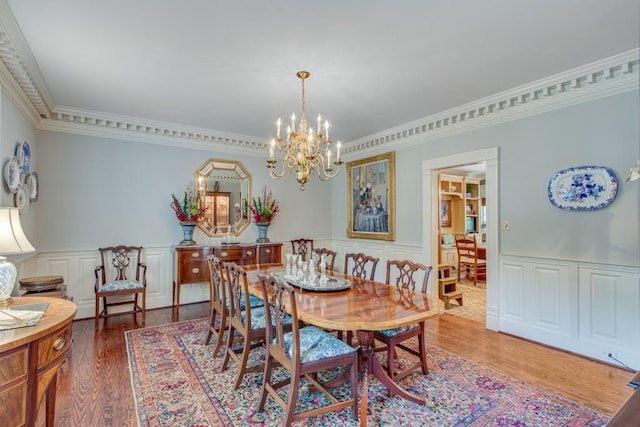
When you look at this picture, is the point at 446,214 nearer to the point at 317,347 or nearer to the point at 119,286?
the point at 317,347

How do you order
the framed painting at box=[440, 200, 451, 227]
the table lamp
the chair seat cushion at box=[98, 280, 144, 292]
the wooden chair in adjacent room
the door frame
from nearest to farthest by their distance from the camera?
the table lamp → the door frame → the chair seat cushion at box=[98, 280, 144, 292] → the wooden chair in adjacent room → the framed painting at box=[440, 200, 451, 227]

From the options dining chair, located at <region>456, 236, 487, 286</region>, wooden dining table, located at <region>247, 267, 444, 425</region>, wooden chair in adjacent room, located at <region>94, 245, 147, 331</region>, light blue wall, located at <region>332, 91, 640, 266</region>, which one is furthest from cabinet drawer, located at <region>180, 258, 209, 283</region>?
dining chair, located at <region>456, 236, 487, 286</region>

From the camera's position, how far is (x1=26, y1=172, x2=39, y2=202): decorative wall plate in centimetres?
348

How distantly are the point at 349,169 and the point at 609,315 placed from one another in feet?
13.2

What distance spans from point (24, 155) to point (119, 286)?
67.7 inches

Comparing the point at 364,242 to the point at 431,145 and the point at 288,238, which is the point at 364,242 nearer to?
the point at 288,238

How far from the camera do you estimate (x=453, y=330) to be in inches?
149

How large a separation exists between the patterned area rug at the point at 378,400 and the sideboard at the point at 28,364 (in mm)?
754

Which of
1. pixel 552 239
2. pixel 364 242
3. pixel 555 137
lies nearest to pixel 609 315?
pixel 552 239

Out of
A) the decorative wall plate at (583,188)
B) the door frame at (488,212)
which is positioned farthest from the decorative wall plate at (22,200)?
the decorative wall plate at (583,188)

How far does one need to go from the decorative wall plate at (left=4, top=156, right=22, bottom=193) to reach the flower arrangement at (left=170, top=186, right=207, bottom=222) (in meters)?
1.78

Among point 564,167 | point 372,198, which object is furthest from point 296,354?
point 372,198

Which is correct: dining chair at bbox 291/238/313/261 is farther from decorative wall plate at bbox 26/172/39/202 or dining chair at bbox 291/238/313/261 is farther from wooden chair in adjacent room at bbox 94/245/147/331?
decorative wall plate at bbox 26/172/39/202

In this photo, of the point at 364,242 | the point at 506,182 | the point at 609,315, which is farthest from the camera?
the point at 364,242
